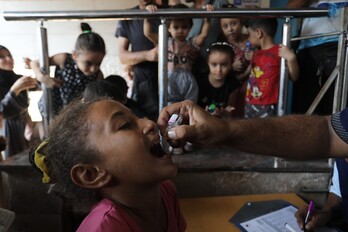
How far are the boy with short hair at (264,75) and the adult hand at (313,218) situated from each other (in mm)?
831

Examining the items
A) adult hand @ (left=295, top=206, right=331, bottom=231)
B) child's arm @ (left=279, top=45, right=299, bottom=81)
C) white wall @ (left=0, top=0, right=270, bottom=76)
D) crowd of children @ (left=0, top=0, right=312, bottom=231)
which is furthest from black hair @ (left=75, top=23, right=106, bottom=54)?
white wall @ (left=0, top=0, right=270, bottom=76)

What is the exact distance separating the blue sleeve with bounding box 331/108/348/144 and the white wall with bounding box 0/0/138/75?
3366 mm

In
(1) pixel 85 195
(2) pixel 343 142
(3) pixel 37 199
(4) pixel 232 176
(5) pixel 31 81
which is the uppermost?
(5) pixel 31 81

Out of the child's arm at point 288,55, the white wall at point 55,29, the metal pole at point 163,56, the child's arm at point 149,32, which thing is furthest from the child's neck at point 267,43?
the white wall at point 55,29

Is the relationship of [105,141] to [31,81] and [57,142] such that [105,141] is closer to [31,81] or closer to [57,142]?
[57,142]

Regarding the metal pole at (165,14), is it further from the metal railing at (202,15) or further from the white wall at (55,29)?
the white wall at (55,29)

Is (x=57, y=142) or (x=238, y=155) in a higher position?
(x=57, y=142)

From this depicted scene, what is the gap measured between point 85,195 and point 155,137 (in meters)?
0.30

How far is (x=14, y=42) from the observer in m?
4.15

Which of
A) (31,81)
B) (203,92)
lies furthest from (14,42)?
(203,92)

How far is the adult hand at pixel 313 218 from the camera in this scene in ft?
4.79

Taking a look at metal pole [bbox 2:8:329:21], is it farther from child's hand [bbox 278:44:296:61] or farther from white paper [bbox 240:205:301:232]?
white paper [bbox 240:205:301:232]

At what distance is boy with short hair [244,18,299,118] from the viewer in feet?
7.27

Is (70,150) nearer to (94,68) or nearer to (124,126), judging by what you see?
(124,126)
